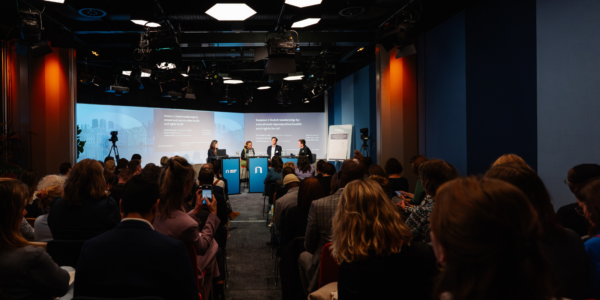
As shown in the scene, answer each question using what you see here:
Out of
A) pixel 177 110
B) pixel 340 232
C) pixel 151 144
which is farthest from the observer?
pixel 177 110

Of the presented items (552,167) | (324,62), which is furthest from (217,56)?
(552,167)

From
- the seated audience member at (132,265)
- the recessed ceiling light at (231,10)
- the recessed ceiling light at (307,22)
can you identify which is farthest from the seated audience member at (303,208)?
the recessed ceiling light at (307,22)

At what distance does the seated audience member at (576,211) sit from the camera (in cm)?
227

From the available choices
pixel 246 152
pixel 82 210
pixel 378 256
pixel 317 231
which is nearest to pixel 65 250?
pixel 82 210

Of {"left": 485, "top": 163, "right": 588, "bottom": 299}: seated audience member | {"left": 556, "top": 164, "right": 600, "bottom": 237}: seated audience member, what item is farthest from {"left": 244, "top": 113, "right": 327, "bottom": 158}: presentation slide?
{"left": 485, "top": 163, "right": 588, "bottom": 299}: seated audience member

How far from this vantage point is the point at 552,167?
12.2ft

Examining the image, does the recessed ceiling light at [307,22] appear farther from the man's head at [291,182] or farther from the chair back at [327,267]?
the chair back at [327,267]

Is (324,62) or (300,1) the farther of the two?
(324,62)

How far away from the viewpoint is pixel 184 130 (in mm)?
11461

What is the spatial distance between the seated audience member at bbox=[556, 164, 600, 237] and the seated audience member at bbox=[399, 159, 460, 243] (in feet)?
2.76

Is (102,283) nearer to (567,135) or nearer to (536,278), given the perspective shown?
(536,278)

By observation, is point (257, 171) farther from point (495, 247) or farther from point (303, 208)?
point (495, 247)

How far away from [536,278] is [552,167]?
3.92 metres

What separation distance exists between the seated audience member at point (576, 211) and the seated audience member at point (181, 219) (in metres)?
2.42
